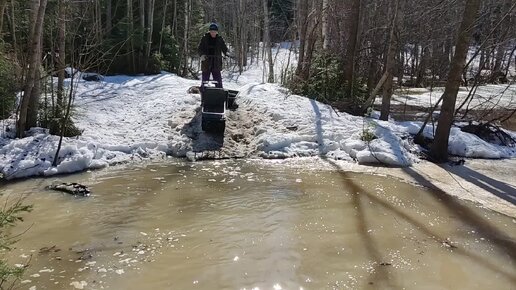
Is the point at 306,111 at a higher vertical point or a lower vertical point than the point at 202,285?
higher

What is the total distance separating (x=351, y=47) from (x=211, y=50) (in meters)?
3.93

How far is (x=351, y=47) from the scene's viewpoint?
40.3 ft

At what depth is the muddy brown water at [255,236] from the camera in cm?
439

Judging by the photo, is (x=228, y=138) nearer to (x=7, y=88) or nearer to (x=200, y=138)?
(x=200, y=138)

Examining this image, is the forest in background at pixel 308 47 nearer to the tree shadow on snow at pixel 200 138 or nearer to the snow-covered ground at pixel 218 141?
the snow-covered ground at pixel 218 141

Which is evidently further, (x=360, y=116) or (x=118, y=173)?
(x=360, y=116)

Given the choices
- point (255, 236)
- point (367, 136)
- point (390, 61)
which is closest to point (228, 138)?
point (367, 136)

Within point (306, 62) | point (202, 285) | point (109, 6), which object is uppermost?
point (109, 6)

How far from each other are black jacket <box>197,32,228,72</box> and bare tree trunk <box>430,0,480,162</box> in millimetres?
5055

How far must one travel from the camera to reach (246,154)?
356 inches

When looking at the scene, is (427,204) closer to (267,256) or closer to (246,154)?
(267,256)

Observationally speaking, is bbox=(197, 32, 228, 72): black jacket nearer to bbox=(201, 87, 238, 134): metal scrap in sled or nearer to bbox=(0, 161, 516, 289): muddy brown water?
bbox=(201, 87, 238, 134): metal scrap in sled

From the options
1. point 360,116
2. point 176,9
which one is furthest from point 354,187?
point 176,9

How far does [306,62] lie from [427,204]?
7.71m
